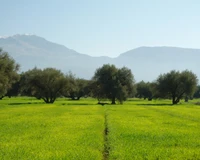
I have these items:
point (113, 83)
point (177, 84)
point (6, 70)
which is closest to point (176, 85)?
point (177, 84)

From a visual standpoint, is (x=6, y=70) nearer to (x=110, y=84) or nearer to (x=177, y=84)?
(x=110, y=84)

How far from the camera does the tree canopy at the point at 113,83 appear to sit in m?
99.1

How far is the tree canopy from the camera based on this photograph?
99125 mm

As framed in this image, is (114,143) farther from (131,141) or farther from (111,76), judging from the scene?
(111,76)

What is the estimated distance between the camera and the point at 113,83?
328ft

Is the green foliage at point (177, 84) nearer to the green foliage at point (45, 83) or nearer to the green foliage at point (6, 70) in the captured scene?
the green foliage at point (45, 83)

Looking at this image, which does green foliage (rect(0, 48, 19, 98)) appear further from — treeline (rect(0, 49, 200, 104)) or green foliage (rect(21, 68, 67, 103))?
treeline (rect(0, 49, 200, 104))

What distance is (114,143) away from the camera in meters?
21.9

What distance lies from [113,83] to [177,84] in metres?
22.7

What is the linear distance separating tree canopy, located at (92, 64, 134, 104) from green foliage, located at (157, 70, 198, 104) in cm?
1209

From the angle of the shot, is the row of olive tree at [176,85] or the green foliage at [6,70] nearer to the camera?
the green foliage at [6,70]

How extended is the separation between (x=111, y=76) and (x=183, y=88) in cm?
2505

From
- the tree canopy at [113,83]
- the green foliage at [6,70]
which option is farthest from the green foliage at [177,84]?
the green foliage at [6,70]

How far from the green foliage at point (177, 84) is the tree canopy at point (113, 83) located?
1209cm
